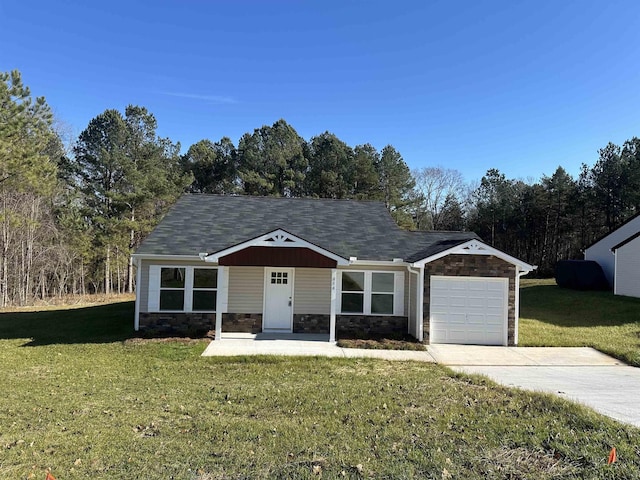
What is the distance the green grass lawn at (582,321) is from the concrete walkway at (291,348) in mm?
4483

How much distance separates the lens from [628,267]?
20.3 m

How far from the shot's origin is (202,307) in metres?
13.2

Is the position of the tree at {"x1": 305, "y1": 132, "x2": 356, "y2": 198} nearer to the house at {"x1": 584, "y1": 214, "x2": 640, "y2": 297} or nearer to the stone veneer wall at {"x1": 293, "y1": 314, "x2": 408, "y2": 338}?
the house at {"x1": 584, "y1": 214, "x2": 640, "y2": 297}

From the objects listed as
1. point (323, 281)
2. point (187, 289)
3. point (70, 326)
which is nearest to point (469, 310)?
point (323, 281)

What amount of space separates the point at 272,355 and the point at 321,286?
397 centimetres

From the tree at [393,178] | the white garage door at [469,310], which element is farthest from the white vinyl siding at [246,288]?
the tree at [393,178]

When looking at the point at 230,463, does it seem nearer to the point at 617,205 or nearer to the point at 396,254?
the point at 396,254

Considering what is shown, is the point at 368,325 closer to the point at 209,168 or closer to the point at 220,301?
the point at 220,301

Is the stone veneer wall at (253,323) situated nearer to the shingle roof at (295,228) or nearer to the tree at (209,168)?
the shingle roof at (295,228)

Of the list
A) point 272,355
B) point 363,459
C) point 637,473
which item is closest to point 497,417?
point 637,473

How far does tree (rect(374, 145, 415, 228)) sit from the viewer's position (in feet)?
116

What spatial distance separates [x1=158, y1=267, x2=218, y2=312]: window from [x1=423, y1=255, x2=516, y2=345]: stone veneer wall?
6634 millimetres

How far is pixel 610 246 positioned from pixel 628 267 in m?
5.06

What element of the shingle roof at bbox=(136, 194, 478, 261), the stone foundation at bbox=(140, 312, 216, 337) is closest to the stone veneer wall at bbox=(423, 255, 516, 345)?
the shingle roof at bbox=(136, 194, 478, 261)
